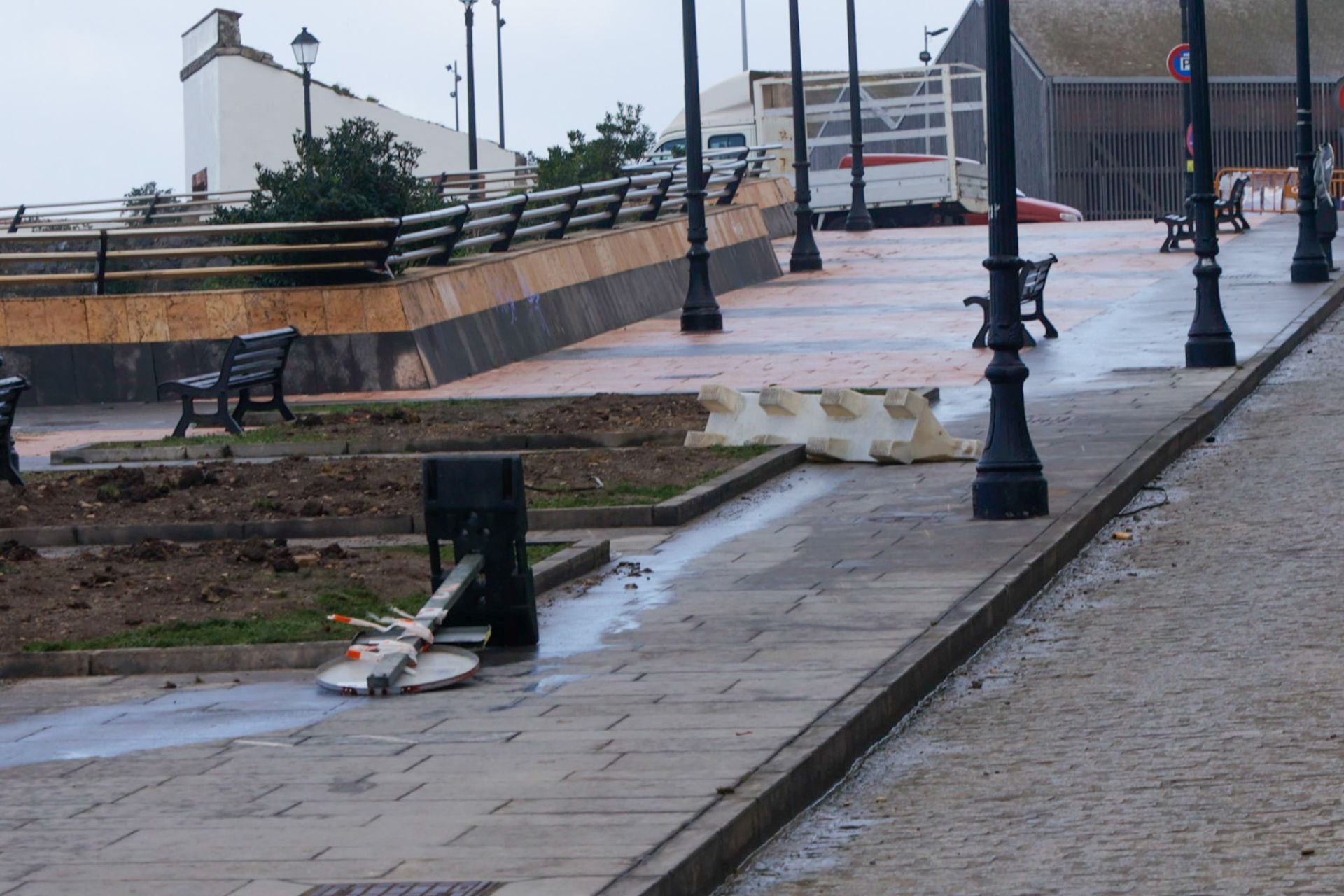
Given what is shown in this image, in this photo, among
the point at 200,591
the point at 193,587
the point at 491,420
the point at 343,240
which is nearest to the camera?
the point at 200,591

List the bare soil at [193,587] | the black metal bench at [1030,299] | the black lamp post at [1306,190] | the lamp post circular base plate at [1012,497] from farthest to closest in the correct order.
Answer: the black lamp post at [1306,190], the black metal bench at [1030,299], the lamp post circular base plate at [1012,497], the bare soil at [193,587]

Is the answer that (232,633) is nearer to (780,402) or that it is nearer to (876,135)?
(780,402)

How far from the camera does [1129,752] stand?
676 centimetres

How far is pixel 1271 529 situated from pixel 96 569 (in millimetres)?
6023

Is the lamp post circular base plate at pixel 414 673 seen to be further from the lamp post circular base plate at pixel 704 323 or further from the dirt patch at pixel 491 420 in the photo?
the lamp post circular base plate at pixel 704 323

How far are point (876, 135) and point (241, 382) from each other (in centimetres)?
3319

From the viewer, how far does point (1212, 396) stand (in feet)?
53.2

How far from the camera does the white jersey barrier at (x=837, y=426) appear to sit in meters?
13.5

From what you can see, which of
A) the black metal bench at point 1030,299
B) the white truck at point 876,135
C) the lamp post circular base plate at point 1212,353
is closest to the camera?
the lamp post circular base plate at point 1212,353

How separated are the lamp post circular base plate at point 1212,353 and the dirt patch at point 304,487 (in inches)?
238

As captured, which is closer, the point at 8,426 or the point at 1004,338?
the point at 1004,338

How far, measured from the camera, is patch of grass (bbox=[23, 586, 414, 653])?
27.5ft

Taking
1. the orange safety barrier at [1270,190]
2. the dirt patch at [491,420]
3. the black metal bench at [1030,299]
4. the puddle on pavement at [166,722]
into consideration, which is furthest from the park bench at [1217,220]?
the puddle on pavement at [166,722]

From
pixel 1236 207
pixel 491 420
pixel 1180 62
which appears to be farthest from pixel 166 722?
pixel 1236 207
